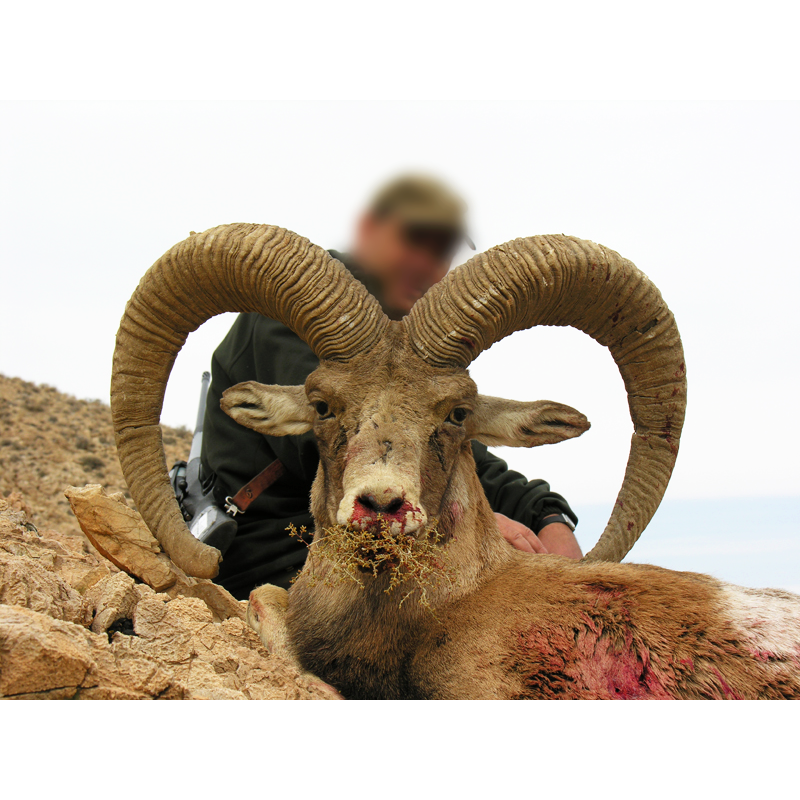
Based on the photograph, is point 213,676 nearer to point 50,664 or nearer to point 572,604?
point 50,664

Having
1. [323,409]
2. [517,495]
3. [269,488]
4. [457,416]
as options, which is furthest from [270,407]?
[517,495]

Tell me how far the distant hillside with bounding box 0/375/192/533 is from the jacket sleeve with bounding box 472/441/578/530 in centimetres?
734

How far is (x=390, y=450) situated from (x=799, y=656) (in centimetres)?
239

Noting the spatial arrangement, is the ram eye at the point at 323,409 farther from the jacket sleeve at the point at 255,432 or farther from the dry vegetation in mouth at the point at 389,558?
the jacket sleeve at the point at 255,432

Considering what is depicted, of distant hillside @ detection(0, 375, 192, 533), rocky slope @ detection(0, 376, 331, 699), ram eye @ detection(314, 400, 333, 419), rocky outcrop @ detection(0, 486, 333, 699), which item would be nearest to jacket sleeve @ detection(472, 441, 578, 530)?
ram eye @ detection(314, 400, 333, 419)

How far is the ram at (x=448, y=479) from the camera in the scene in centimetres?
397

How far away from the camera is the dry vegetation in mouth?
387 centimetres

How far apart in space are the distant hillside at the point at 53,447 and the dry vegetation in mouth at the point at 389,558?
8.48 metres

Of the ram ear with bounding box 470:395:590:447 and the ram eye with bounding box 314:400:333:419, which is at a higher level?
the ram ear with bounding box 470:395:590:447

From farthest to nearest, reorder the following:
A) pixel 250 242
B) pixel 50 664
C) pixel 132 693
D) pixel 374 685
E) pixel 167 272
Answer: pixel 167 272 → pixel 250 242 → pixel 374 685 → pixel 132 693 → pixel 50 664

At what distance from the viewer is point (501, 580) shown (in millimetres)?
4691

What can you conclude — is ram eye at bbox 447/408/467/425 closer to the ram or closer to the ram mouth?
the ram

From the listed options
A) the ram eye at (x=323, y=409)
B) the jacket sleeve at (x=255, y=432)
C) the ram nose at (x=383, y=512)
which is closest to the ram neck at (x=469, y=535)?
the ram nose at (x=383, y=512)

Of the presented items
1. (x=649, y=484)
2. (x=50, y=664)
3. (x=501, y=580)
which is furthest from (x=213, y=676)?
(x=649, y=484)
